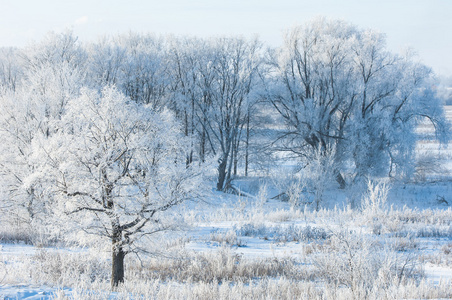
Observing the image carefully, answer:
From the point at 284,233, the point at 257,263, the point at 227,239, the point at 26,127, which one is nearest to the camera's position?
the point at 257,263

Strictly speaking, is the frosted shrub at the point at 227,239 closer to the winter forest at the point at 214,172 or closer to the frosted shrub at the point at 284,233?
the winter forest at the point at 214,172

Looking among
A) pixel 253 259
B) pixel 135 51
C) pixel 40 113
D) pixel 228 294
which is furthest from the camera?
pixel 135 51

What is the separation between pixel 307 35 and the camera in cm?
2817

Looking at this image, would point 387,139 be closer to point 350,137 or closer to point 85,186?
point 350,137

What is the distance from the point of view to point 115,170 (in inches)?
245

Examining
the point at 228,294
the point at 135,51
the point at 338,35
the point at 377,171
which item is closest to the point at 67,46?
the point at 135,51

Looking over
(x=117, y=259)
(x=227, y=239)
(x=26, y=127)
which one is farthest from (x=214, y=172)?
(x=26, y=127)

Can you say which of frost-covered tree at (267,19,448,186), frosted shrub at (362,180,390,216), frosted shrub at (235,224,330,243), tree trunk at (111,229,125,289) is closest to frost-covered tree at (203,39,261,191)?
frost-covered tree at (267,19,448,186)

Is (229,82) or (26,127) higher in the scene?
(229,82)

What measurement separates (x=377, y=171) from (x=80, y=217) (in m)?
24.6

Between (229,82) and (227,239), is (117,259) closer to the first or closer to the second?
(227,239)

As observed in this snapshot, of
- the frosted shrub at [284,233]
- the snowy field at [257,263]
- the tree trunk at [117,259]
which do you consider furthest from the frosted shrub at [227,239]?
the tree trunk at [117,259]

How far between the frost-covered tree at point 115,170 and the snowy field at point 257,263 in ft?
1.60

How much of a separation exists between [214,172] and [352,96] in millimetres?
23222
